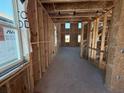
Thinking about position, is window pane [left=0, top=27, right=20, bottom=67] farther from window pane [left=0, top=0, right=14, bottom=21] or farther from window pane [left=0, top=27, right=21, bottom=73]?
window pane [left=0, top=0, right=14, bottom=21]

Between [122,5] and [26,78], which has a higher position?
[122,5]

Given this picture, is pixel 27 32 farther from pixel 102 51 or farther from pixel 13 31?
pixel 102 51

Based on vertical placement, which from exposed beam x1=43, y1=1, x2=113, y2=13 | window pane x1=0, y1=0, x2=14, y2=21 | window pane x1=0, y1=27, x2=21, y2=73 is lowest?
window pane x1=0, y1=27, x2=21, y2=73

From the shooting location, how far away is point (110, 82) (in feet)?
7.91

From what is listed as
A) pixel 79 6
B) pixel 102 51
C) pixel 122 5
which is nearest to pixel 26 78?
pixel 122 5

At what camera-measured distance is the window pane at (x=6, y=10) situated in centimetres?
131

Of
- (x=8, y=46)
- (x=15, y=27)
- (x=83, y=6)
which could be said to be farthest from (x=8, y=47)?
(x=83, y=6)

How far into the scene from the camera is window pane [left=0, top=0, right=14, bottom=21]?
1.31 meters

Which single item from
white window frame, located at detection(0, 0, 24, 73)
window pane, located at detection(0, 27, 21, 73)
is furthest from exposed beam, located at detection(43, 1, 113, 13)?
window pane, located at detection(0, 27, 21, 73)

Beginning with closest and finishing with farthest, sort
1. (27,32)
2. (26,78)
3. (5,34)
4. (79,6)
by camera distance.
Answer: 1. (5,34)
2. (27,32)
3. (26,78)
4. (79,6)

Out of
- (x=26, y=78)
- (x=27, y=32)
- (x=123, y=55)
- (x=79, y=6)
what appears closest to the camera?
(x=27, y=32)

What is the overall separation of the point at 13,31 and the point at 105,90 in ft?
8.31

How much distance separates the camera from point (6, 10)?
1.43 metres

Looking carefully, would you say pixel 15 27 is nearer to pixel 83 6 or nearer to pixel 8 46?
pixel 8 46
